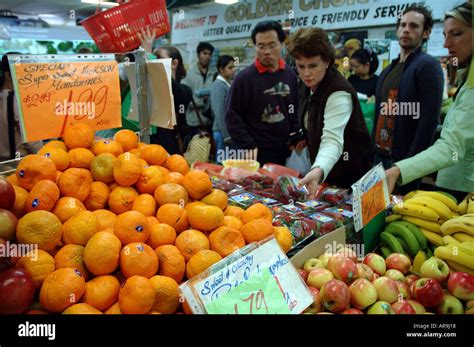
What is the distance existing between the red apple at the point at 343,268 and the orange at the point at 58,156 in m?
1.07

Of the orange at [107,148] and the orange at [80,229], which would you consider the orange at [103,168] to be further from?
the orange at [80,229]

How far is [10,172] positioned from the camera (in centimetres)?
160

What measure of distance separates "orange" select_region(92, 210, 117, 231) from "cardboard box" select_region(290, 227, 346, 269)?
2.19 feet

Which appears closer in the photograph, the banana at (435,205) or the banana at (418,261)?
the banana at (418,261)

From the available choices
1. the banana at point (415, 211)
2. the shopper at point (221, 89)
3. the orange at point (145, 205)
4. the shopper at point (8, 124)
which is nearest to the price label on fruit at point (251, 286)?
the orange at point (145, 205)

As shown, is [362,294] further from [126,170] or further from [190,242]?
[126,170]

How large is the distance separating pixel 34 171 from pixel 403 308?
132 cm

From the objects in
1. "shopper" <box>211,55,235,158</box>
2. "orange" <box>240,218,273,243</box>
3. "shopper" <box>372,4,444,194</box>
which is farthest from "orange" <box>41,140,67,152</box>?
"shopper" <box>211,55,235,158</box>

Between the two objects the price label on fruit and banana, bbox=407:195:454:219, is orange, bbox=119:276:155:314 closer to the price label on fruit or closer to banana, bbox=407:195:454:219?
the price label on fruit

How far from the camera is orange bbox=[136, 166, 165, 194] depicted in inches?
59.4

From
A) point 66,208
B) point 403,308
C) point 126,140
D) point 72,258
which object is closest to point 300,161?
point 126,140

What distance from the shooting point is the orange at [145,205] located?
141 centimetres

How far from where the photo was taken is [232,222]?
145cm
